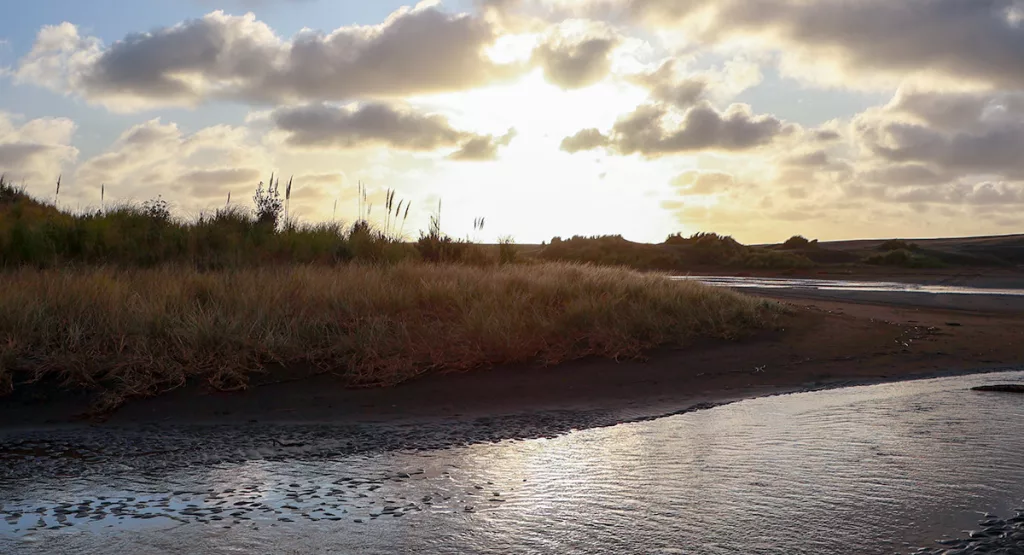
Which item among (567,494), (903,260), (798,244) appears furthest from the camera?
(798,244)

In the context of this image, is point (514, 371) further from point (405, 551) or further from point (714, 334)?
point (405, 551)

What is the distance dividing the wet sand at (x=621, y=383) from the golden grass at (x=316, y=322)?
9.4 inches

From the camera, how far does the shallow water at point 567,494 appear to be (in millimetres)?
3879

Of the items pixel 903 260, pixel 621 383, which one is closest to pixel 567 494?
pixel 621 383

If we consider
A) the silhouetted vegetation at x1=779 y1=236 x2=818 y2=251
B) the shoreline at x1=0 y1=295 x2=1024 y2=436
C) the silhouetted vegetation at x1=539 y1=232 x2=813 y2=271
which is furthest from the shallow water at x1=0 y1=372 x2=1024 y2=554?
the silhouetted vegetation at x1=779 y1=236 x2=818 y2=251

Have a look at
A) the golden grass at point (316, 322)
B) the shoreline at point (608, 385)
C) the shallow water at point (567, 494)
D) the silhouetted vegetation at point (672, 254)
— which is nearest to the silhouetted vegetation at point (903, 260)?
the silhouetted vegetation at point (672, 254)

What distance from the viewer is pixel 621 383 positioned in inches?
327

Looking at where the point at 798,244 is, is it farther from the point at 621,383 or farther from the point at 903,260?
the point at 621,383

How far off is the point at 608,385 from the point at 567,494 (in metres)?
3.65

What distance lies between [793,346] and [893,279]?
1874 centimetres

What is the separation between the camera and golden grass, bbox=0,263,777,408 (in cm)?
771

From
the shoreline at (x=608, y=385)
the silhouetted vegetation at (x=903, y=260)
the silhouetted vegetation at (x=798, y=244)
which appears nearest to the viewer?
the shoreline at (x=608, y=385)

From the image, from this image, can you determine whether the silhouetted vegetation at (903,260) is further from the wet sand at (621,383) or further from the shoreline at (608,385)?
the shoreline at (608,385)

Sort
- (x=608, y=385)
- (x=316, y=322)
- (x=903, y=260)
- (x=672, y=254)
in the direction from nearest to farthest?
1. (x=608, y=385)
2. (x=316, y=322)
3. (x=903, y=260)
4. (x=672, y=254)
